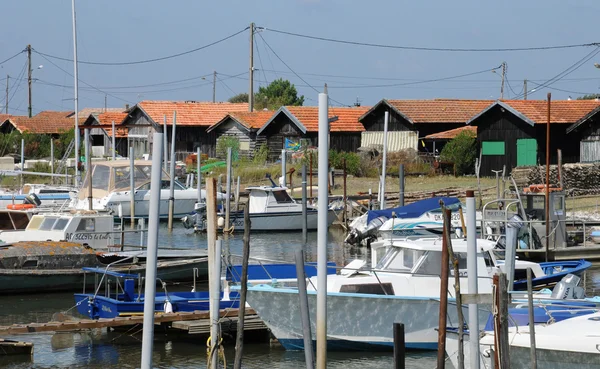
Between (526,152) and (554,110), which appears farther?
(554,110)

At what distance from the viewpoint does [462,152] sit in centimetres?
4681

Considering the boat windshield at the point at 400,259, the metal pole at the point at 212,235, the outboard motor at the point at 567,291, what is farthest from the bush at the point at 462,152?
the metal pole at the point at 212,235

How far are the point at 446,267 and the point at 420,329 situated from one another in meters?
5.08

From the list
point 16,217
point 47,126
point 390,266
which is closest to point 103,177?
point 16,217

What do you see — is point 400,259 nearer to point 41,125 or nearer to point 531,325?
point 531,325

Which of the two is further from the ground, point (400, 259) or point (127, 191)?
point (127, 191)

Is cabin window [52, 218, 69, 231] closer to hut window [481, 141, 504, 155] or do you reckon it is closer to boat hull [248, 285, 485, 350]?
boat hull [248, 285, 485, 350]

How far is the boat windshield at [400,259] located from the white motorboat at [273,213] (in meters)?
18.6

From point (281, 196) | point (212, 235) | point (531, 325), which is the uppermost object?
point (281, 196)

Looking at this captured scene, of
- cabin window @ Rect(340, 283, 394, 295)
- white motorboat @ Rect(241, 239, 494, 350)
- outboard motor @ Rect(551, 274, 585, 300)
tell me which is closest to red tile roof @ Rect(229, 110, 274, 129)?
white motorboat @ Rect(241, 239, 494, 350)

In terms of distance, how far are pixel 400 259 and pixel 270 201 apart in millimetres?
19583

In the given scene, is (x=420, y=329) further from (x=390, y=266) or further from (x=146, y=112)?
(x=146, y=112)

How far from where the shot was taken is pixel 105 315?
18281mm

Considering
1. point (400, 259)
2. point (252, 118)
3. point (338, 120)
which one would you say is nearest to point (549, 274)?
point (400, 259)
